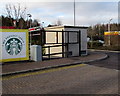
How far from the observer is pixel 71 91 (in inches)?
204

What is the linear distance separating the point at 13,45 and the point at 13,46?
0.06m

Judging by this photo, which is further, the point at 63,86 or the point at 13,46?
the point at 13,46

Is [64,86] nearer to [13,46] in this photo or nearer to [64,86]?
[64,86]

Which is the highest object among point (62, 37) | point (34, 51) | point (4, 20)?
point (4, 20)

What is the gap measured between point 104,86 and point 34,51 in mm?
6352

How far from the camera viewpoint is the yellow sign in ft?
33.3

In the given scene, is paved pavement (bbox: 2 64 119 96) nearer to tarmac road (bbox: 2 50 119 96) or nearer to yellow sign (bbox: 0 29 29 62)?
tarmac road (bbox: 2 50 119 96)

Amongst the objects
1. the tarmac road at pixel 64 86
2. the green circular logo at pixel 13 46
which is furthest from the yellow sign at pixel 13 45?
the tarmac road at pixel 64 86

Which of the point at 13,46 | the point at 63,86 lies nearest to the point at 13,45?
the point at 13,46

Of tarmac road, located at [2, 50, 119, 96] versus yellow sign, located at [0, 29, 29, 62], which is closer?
tarmac road, located at [2, 50, 119, 96]

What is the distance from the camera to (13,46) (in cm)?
1054

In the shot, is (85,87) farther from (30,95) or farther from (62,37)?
(62,37)

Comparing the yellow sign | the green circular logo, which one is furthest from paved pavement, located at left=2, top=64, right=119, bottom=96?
the green circular logo

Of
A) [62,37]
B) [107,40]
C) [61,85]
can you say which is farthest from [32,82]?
[107,40]
